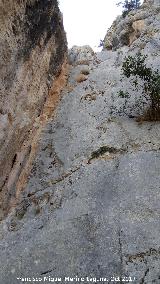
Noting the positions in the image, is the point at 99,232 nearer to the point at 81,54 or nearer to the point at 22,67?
the point at 22,67

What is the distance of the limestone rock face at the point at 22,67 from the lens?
396 inches

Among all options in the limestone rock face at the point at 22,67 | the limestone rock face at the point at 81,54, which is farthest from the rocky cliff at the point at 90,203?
the limestone rock face at the point at 81,54

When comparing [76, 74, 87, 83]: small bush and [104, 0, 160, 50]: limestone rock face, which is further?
[104, 0, 160, 50]: limestone rock face

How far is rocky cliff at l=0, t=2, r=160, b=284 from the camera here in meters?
7.60

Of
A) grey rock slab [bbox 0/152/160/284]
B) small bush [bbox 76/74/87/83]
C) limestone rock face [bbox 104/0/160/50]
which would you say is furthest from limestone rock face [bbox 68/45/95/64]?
grey rock slab [bbox 0/152/160/284]

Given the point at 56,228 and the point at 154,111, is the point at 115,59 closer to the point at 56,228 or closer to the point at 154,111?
the point at 154,111

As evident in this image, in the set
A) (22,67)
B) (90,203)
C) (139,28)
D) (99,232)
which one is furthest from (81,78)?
(99,232)

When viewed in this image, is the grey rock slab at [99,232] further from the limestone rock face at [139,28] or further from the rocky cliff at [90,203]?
the limestone rock face at [139,28]

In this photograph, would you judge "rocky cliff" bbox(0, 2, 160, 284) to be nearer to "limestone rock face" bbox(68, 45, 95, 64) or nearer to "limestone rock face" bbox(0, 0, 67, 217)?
"limestone rock face" bbox(0, 0, 67, 217)

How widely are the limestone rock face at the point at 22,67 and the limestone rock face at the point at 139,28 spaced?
4.80 metres

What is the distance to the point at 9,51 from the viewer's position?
33.4 feet

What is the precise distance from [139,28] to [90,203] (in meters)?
12.9

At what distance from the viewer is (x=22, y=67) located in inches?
448

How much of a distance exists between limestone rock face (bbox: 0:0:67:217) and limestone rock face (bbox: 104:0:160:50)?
15.8 feet
